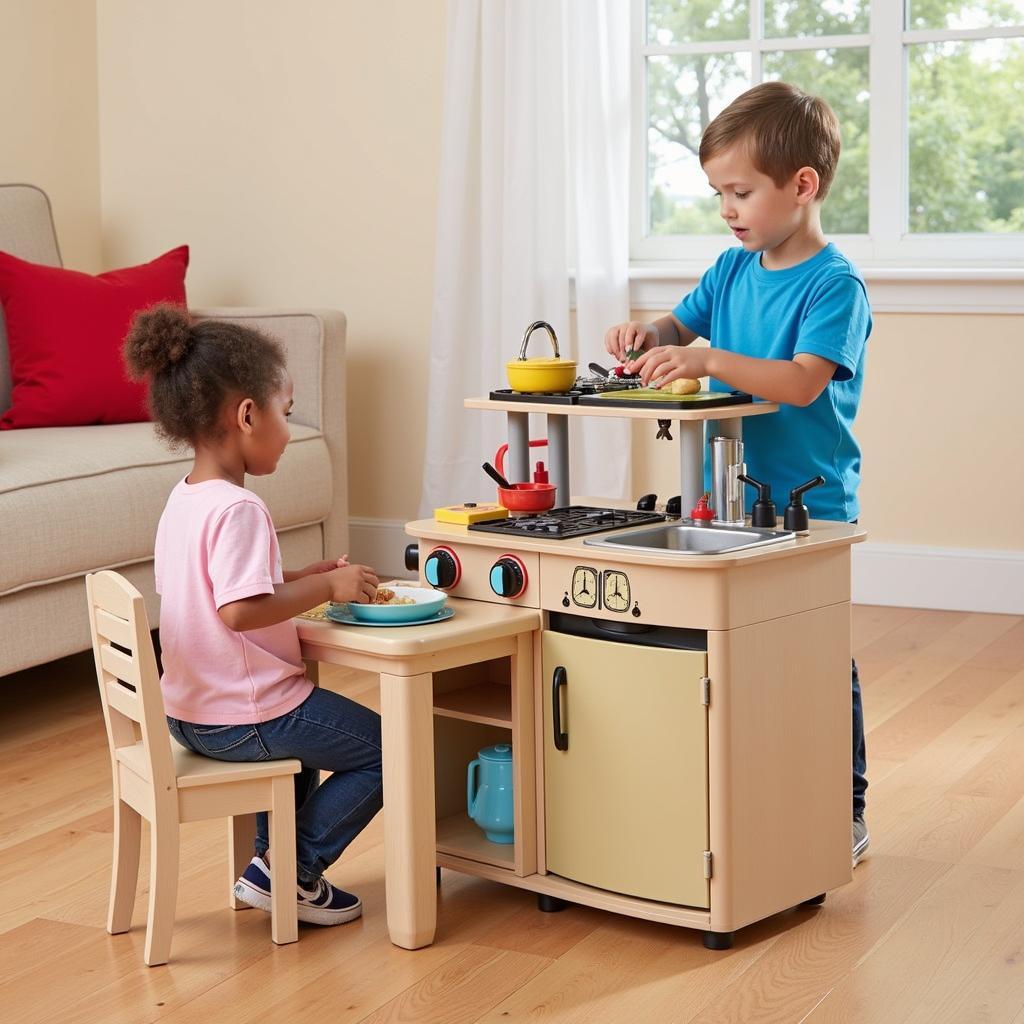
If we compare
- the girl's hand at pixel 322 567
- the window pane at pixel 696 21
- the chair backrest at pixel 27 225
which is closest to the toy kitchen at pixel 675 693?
the girl's hand at pixel 322 567

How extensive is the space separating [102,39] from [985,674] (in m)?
2.88

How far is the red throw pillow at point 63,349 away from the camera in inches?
130

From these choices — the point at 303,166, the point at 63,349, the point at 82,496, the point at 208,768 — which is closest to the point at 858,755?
the point at 208,768

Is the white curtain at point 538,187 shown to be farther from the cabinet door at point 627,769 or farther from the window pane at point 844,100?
the cabinet door at point 627,769

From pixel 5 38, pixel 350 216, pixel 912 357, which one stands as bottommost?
pixel 912 357

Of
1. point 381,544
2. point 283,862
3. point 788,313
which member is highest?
point 788,313

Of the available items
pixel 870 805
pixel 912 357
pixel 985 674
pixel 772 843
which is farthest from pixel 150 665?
pixel 912 357

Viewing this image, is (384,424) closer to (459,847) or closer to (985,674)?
(985,674)

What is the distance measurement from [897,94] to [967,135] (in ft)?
0.61

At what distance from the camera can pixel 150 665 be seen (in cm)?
175

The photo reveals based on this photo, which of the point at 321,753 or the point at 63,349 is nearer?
the point at 321,753

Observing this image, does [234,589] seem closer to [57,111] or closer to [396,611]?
[396,611]

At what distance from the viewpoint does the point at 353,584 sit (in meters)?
1.85

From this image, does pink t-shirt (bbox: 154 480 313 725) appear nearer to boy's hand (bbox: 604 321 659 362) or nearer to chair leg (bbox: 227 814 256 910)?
chair leg (bbox: 227 814 256 910)
